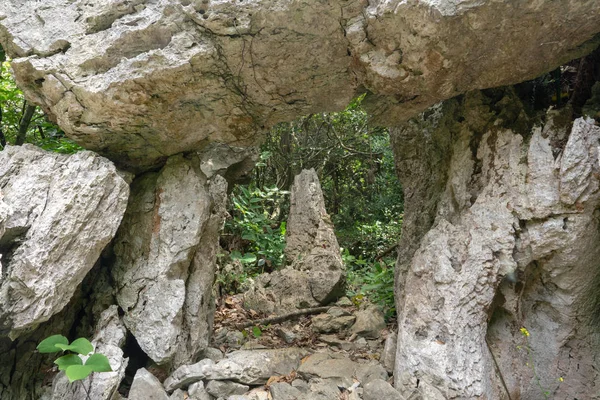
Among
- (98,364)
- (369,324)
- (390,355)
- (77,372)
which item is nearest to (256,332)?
(369,324)

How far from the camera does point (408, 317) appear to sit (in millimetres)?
3850

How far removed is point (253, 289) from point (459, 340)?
341 centimetres

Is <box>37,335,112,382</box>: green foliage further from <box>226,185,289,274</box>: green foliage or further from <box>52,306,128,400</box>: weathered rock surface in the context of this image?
<box>226,185,289,274</box>: green foliage

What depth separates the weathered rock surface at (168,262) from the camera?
12.8 ft

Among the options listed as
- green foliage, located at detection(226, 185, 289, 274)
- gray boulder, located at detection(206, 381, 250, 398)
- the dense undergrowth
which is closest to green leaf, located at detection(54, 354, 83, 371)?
gray boulder, located at detection(206, 381, 250, 398)

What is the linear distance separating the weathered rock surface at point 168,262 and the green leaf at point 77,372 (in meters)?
1.04

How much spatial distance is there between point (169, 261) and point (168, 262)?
0.04ft

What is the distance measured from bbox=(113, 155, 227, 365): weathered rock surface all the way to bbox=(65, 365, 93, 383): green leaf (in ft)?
3.40

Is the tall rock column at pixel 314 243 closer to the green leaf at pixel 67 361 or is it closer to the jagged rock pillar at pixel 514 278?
the jagged rock pillar at pixel 514 278

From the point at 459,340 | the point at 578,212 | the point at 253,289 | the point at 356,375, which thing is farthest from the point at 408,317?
the point at 253,289

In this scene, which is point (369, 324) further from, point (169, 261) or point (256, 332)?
point (169, 261)

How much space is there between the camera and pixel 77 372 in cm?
268

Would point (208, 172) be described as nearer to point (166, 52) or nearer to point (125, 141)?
point (125, 141)

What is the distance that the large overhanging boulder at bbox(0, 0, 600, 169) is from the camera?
3111 mm
